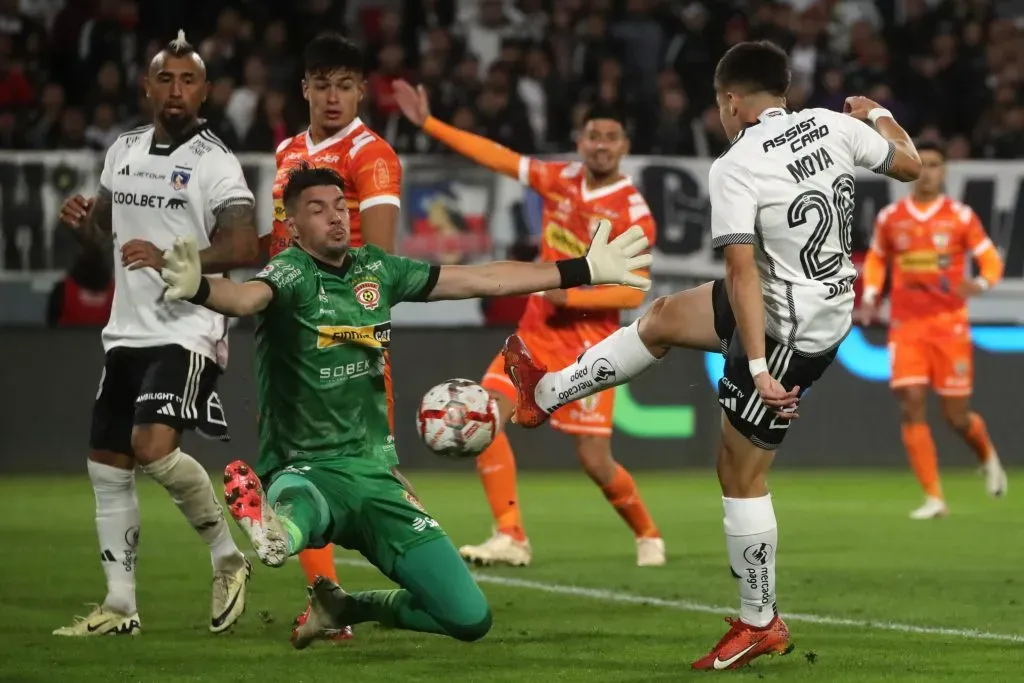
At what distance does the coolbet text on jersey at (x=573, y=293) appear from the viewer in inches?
370

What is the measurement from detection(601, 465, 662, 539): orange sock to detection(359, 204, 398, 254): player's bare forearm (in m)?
2.77

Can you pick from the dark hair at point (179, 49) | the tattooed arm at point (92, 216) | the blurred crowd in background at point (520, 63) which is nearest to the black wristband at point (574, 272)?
the dark hair at point (179, 49)

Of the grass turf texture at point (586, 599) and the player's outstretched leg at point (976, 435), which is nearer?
the grass turf texture at point (586, 599)

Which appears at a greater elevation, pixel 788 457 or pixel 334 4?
pixel 334 4

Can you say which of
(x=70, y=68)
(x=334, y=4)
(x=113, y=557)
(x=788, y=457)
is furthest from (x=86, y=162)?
(x=113, y=557)

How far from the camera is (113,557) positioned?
713 centimetres

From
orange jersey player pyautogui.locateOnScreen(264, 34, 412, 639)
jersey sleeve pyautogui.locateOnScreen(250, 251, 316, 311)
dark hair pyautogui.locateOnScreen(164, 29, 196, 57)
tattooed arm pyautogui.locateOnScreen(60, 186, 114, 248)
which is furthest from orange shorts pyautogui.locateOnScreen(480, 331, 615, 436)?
jersey sleeve pyautogui.locateOnScreen(250, 251, 316, 311)

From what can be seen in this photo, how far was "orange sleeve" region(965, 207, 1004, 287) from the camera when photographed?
12430mm

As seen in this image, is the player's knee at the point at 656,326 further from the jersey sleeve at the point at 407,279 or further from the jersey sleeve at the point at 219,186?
the jersey sleeve at the point at 219,186

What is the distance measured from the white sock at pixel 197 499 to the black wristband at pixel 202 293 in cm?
165

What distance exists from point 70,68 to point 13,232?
3.14 meters

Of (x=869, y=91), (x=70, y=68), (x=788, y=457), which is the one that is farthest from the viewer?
(x=869, y=91)

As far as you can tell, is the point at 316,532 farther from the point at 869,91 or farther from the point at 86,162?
the point at 869,91

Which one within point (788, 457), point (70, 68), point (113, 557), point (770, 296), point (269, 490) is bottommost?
point (788, 457)
